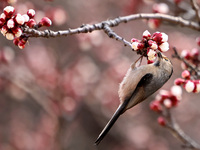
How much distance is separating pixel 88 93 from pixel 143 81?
11.9 feet

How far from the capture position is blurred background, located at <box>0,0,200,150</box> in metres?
6.21

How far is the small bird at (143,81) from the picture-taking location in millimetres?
3074

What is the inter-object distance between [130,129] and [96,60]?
70.9 inches

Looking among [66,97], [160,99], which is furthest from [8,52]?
[160,99]

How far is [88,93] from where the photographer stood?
6652mm

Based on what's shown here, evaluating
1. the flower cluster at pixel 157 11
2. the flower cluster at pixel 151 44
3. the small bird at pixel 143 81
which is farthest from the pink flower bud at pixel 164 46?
the flower cluster at pixel 157 11

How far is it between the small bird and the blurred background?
7.84 ft

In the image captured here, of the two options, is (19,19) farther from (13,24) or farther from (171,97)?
(171,97)

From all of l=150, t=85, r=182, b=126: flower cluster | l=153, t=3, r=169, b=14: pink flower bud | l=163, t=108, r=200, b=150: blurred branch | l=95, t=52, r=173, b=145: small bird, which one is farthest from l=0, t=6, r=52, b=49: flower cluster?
l=153, t=3, r=169, b=14: pink flower bud

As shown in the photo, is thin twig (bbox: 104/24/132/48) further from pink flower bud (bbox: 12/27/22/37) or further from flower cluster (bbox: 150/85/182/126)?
flower cluster (bbox: 150/85/182/126)

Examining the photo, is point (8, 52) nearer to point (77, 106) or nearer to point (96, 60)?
point (77, 106)

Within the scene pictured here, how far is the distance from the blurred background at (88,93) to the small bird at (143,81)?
2388mm

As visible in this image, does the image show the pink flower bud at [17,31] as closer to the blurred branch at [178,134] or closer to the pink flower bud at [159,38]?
the pink flower bud at [159,38]

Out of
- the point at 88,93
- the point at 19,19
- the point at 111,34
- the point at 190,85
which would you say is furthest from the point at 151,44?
the point at 88,93
